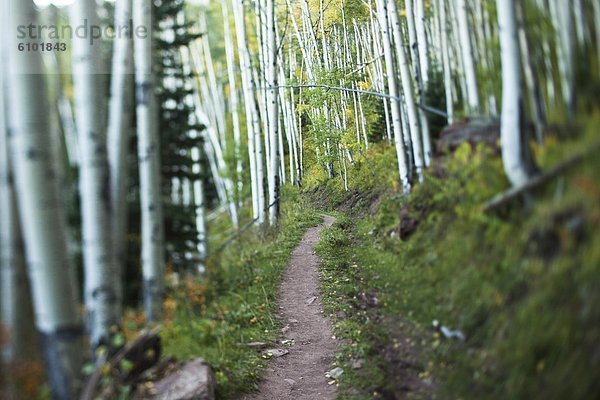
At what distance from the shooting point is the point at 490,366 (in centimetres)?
259

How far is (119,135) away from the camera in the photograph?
3.21m

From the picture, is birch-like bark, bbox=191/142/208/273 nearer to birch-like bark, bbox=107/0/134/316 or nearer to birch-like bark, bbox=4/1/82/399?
birch-like bark, bbox=107/0/134/316

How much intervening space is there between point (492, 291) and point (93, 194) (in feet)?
7.81

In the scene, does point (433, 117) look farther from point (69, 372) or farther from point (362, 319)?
point (69, 372)

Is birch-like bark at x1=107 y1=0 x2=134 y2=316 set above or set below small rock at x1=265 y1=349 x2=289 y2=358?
above

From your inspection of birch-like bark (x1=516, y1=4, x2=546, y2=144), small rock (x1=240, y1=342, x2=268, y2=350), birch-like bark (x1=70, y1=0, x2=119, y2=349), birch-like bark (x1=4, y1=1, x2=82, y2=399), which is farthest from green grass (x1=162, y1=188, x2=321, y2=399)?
birch-like bark (x1=516, y1=4, x2=546, y2=144)

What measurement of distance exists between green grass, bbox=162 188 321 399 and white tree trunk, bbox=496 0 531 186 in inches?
95.9

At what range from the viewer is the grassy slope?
6.73 ft

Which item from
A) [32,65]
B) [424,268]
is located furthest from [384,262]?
[32,65]

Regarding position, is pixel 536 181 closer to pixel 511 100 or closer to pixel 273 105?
pixel 511 100

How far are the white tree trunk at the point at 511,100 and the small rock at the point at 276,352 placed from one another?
293 cm

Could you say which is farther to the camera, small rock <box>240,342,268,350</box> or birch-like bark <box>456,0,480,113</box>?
small rock <box>240,342,268,350</box>

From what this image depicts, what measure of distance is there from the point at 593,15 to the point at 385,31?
436cm

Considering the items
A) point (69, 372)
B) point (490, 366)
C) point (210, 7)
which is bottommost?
point (490, 366)
